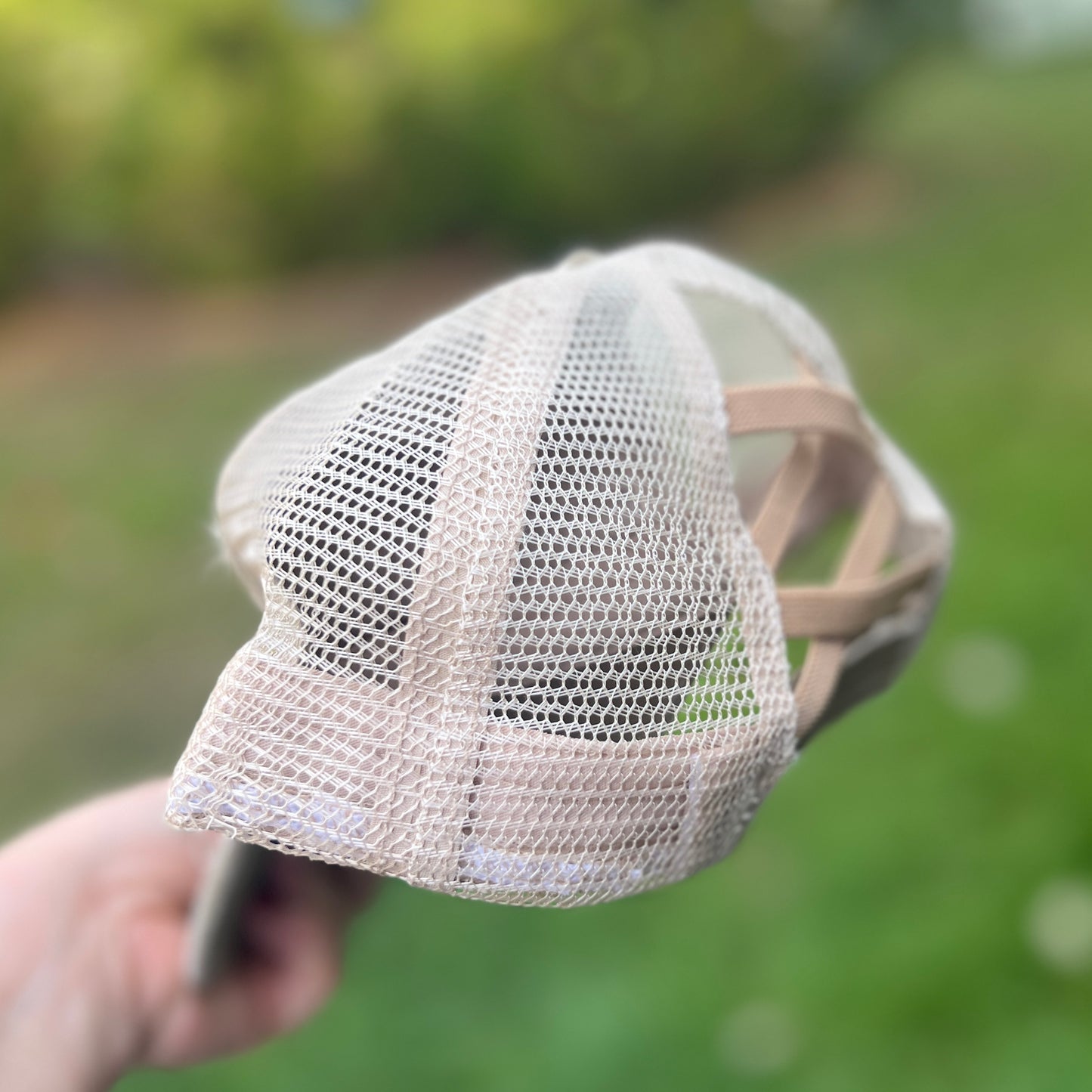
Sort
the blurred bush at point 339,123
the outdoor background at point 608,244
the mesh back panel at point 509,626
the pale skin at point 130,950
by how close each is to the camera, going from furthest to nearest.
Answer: the blurred bush at point 339,123 → the outdoor background at point 608,244 → the pale skin at point 130,950 → the mesh back panel at point 509,626

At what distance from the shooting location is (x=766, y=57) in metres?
2.30

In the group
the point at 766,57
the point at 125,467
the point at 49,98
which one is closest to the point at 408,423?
the point at 125,467

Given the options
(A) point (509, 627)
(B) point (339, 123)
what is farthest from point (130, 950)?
(B) point (339, 123)

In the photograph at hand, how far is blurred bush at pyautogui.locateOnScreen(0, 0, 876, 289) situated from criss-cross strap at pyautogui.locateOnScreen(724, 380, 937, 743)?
177cm

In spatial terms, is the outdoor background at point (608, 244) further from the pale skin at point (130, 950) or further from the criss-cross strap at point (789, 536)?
the criss-cross strap at point (789, 536)

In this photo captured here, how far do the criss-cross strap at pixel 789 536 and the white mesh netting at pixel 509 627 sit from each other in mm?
12

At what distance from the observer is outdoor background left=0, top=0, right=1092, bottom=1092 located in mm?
817

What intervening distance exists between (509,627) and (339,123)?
1.86m

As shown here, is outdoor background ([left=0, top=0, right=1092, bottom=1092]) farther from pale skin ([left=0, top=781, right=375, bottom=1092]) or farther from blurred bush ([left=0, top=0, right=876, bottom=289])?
pale skin ([left=0, top=781, right=375, bottom=1092])

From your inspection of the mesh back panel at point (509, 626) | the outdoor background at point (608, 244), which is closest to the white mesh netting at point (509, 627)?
the mesh back panel at point (509, 626)

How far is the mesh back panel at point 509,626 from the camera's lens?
0.29 metres

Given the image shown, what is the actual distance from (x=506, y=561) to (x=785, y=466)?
0.12 metres

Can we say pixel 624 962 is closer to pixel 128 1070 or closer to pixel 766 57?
pixel 128 1070

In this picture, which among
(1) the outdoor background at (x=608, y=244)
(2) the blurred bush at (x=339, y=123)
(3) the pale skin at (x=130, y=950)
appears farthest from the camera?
(2) the blurred bush at (x=339, y=123)
